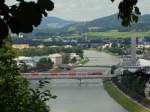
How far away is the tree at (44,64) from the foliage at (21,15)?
26.3 metres

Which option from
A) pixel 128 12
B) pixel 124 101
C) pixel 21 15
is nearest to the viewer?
pixel 21 15

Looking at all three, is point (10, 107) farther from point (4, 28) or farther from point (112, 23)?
point (112, 23)

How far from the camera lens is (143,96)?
14.1 meters

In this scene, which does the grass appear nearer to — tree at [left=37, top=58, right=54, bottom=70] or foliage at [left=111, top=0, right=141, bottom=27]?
tree at [left=37, top=58, right=54, bottom=70]

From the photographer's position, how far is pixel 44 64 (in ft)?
90.2

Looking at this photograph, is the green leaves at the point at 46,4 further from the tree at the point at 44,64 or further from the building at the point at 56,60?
the building at the point at 56,60

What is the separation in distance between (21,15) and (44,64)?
27104mm

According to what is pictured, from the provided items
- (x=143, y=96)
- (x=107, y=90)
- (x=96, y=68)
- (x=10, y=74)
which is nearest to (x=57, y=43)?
(x=96, y=68)

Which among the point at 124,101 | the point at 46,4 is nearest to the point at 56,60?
the point at 124,101

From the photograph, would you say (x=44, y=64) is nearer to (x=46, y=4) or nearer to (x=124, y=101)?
(x=124, y=101)

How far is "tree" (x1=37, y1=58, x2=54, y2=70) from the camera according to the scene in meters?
27.1

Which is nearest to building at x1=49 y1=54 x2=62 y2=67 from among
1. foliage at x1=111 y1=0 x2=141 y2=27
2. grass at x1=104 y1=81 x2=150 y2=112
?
grass at x1=104 y1=81 x2=150 y2=112

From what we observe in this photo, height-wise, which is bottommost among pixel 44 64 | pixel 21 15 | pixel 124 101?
pixel 124 101

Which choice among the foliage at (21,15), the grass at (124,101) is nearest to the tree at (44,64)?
the grass at (124,101)
